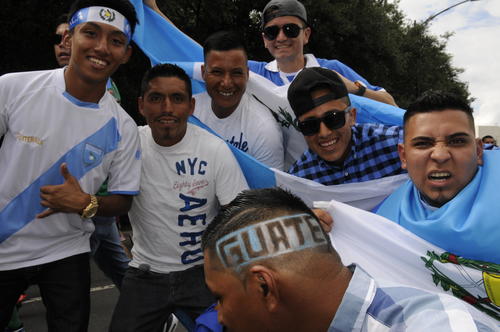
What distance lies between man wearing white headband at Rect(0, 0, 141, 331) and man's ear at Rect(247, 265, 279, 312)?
1.30 m

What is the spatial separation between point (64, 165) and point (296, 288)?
1450 millimetres

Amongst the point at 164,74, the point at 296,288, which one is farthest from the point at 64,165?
the point at 296,288

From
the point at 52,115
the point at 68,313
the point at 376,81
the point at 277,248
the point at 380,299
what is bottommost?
the point at 68,313

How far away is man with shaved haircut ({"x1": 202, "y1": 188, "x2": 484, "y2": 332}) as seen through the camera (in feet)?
3.86

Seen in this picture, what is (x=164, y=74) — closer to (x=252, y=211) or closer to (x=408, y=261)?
(x=252, y=211)

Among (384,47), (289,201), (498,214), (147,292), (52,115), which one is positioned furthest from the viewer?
(384,47)

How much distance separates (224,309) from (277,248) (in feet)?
0.80

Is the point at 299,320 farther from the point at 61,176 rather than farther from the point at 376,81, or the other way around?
the point at 376,81

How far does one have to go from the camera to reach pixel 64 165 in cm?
217

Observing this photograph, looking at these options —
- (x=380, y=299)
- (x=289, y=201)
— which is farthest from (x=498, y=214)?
(x=289, y=201)

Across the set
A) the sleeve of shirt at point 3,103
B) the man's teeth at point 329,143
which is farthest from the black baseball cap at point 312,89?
the sleeve of shirt at point 3,103

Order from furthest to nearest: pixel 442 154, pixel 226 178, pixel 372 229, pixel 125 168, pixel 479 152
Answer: pixel 226 178
pixel 125 168
pixel 372 229
pixel 479 152
pixel 442 154

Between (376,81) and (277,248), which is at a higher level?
(376,81)

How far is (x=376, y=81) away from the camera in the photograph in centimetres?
1444
